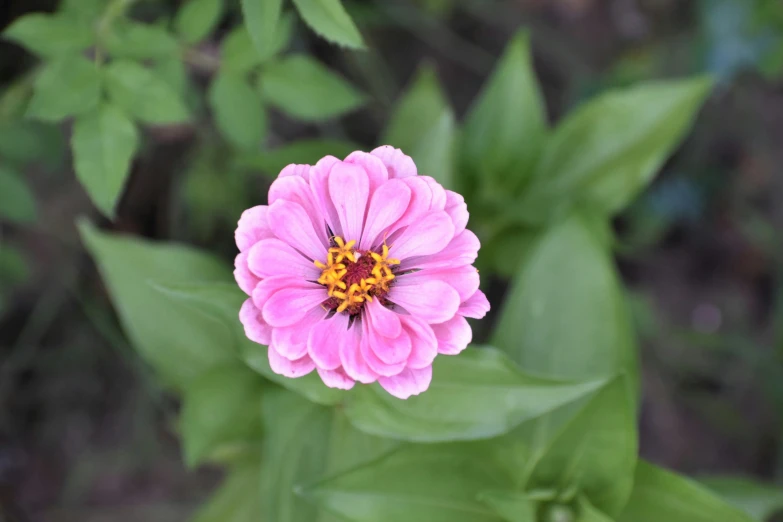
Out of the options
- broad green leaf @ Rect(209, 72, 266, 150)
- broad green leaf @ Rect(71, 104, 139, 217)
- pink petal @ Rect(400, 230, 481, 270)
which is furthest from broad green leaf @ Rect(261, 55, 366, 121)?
pink petal @ Rect(400, 230, 481, 270)

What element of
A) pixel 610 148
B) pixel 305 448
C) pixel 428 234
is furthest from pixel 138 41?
pixel 610 148

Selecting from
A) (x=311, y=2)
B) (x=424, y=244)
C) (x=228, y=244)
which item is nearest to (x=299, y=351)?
(x=424, y=244)

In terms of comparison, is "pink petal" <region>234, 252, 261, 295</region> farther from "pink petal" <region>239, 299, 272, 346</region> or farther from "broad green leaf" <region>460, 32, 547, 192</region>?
"broad green leaf" <region>460, 32, 547, 192</region>

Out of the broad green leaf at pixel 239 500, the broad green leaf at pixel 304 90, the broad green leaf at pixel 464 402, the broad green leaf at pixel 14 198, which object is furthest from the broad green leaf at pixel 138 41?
the broad green leaf at pixel 239 500

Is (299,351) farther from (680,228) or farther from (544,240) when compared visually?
(680,228)

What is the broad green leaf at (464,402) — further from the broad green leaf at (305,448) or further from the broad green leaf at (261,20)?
the broad green leaf at (261,20)

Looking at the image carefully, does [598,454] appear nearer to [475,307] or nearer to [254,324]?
[475,307]
